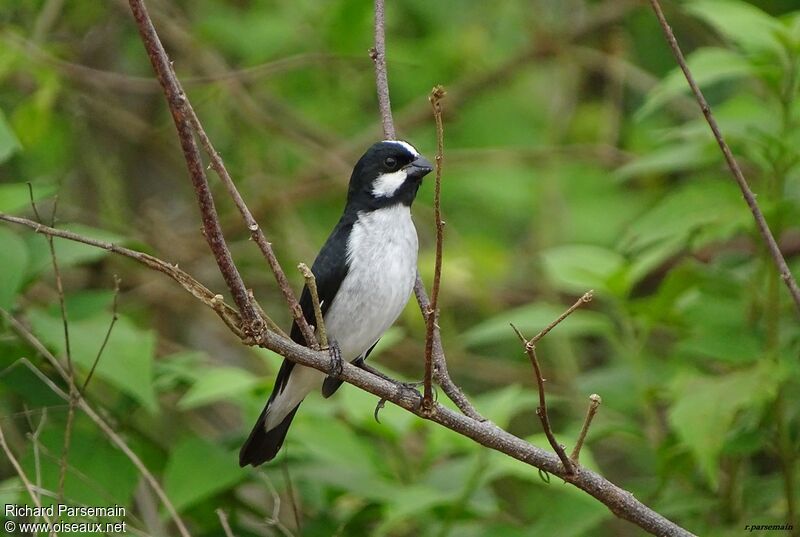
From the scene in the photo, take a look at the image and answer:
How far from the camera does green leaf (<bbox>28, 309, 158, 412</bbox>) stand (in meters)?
3.44

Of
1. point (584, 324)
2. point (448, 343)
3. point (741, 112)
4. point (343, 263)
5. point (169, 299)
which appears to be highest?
point (741, 112)

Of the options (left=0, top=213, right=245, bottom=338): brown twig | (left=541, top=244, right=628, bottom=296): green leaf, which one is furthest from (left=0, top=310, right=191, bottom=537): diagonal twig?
(left=541, top=244, right=628, bottom=296): green leaf

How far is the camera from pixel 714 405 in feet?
11.1

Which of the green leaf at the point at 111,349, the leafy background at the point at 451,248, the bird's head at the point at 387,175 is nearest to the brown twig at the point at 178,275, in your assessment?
the leafy background at the point at 451,248

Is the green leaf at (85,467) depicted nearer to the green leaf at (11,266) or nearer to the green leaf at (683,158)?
the green leaf at (11,266)

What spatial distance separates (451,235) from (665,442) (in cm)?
319

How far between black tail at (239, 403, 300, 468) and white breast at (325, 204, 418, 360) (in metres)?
0.39

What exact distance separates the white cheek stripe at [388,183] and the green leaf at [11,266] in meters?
1.21

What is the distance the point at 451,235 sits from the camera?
6.77 metres

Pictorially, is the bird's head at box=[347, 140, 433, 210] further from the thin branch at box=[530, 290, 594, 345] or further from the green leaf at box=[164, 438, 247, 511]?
the thin branch at box=[530, 290, 594, 345]

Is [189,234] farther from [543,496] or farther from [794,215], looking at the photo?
[794,215]

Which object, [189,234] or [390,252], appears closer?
[390,252]

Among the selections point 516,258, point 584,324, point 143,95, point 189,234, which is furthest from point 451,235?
point 584,324

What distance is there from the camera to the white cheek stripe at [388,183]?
388cm
